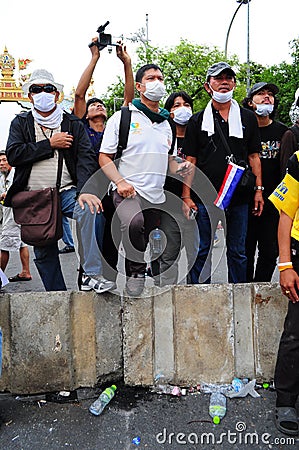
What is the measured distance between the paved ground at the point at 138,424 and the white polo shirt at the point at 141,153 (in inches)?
56.9

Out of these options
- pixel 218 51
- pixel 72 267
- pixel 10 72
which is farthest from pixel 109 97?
pixel 72 267

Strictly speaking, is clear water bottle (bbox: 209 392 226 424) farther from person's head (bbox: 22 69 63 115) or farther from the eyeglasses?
the eyeglasses

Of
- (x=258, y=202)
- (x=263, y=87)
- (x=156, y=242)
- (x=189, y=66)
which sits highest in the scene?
(x=189, y=66)

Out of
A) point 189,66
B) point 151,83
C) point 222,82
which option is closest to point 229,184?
point 222,82

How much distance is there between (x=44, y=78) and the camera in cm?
377

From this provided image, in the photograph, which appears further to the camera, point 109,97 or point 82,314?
point 109,97

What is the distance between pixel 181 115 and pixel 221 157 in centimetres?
86

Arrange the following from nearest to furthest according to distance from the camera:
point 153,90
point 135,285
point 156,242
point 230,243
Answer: point 135,285 < point 153,90 < point 230,243 < point 156,242

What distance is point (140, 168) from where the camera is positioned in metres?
3.50

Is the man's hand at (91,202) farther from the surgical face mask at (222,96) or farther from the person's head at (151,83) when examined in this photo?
the surgical face mask at (222,96)

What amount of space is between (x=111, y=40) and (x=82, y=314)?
2.25 metres

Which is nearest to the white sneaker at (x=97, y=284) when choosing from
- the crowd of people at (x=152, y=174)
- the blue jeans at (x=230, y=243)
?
the crowd of people at (x=152, y=174)

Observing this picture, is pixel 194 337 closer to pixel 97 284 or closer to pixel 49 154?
pixel 97 284

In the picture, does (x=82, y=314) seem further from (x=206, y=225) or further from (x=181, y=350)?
(x=206, y=225)
